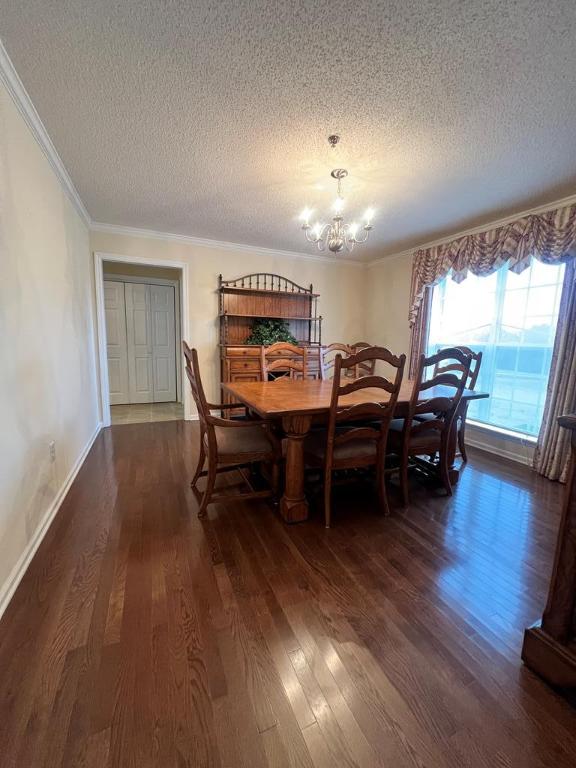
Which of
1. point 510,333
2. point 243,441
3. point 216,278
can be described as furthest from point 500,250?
point 216,278

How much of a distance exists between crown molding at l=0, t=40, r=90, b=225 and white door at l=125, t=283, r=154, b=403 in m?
2.44

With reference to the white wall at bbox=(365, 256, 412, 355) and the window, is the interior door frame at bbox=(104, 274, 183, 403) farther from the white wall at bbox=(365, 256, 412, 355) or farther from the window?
the window

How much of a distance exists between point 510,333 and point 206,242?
12.2ft

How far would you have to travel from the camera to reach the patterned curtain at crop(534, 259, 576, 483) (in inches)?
104

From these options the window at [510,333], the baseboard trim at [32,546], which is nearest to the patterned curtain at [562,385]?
the window at [510,333]

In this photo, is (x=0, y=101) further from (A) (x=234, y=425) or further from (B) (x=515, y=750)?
(B) (x=515, y=750)

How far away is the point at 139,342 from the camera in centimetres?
525

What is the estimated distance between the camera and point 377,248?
4.33 meters

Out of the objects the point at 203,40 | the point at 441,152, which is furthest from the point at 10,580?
the point at 441,152

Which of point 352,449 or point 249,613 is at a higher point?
point 352,449

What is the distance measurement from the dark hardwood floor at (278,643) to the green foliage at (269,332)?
270cm

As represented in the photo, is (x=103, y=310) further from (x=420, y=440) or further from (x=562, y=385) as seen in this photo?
(x=562, y=385)

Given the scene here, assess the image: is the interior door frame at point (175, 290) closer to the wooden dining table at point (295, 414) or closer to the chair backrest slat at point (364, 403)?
the wooden dining table at point (295, 414)

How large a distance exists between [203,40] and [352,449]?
2.17 meters
